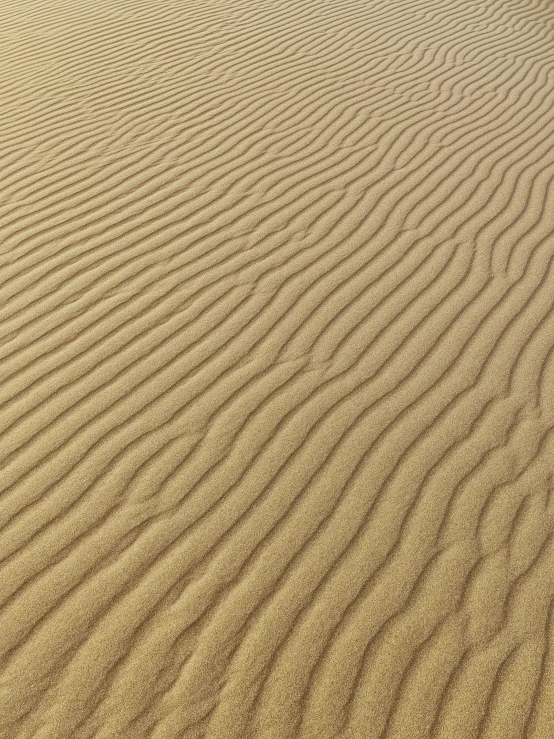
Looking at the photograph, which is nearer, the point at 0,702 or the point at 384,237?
the point at 0,702

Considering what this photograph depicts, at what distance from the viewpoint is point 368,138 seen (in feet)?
21.2

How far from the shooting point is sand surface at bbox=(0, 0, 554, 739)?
2518mm

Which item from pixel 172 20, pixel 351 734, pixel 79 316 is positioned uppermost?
pixel 172 20

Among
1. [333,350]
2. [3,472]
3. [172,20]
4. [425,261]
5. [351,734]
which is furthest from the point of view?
[172,20]

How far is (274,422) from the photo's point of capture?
3.51 meters

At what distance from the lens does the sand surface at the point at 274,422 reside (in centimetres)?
252

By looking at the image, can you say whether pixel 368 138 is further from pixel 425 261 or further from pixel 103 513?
pixel 103 513

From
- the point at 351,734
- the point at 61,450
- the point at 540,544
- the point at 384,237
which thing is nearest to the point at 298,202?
the point at 384,237

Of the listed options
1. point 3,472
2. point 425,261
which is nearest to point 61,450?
point 3,472

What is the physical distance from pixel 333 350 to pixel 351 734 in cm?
201

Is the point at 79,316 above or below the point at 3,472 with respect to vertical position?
above

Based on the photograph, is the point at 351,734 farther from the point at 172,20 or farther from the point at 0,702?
the point at 172,20

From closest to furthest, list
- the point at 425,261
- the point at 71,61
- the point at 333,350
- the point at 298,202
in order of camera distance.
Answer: the point at 333,350
the point at 425,261
the point at 298,202
the point at 71,61

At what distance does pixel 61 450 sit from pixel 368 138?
4227 millimetres
